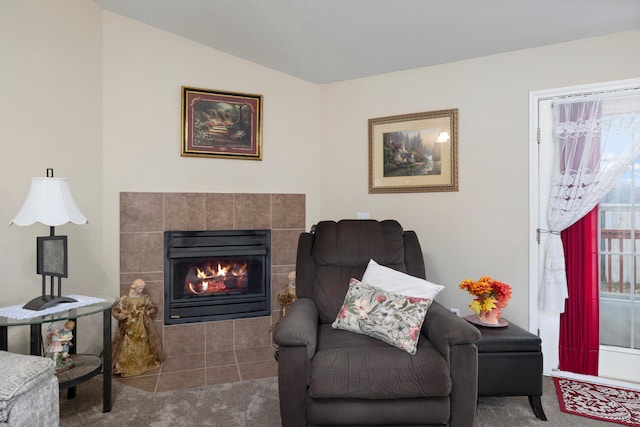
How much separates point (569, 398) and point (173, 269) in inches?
118

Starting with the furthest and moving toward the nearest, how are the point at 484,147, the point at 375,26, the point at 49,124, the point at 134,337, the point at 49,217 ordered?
1. the point at 484,147
2. the point at 134,337
3. the point at 375,26
4. the point at 49,124
5. the point at 49,217

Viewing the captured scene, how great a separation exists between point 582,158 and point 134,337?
3415 millimetres

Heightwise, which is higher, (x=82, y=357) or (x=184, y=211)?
(x=184, y=211)

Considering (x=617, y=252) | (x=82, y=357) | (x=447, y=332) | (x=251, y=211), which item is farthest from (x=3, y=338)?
(x=617, y=252)

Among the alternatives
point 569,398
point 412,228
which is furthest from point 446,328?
point 412,228

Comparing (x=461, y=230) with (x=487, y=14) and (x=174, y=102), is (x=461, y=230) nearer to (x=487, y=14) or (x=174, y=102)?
(x=487, y=14)

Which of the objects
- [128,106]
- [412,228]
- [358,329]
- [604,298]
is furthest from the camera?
[412,228]

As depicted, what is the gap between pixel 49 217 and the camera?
84.2 inches

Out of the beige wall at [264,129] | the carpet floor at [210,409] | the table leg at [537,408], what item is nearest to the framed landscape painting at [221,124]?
the beige wall at [264,129]

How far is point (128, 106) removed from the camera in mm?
3152

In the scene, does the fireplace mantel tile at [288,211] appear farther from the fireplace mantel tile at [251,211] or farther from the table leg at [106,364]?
the table leg at [106,364]

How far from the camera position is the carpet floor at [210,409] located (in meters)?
2.22

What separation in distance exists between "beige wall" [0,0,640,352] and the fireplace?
42cm

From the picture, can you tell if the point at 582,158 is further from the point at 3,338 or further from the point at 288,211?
the point at 3,338
